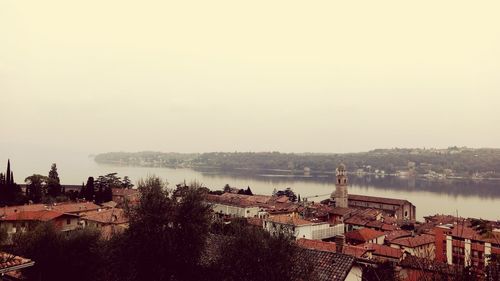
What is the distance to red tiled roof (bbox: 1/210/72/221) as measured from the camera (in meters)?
29.9

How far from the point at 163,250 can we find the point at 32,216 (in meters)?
21.1

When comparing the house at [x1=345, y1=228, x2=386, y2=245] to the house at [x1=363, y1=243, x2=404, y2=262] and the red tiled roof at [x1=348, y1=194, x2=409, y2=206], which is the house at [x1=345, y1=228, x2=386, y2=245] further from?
the red tiled roof at [x1=348, y1=194, x2=409, y2=206]

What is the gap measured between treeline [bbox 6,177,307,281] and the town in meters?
0.24

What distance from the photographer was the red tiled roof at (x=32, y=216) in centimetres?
2989

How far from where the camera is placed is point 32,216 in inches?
1200

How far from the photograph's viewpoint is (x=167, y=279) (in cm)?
1374

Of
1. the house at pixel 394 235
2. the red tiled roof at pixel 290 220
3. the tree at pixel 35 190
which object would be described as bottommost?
the house at pixel 394 235

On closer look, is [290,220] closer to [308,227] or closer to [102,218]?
[308,227]

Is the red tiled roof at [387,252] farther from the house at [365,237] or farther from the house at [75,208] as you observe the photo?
the house at [75,208]

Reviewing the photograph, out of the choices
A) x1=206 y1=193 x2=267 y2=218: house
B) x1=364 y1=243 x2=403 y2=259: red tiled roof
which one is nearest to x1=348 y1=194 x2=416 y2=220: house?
x1=206 y1=193 x2=267 y2=218: house

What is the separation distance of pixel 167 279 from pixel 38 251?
233 inches

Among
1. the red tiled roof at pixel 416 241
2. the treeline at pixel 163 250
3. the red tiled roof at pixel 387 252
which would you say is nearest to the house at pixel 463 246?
the red tiled roof at pixel 416 241

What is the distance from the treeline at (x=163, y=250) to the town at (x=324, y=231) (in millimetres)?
236

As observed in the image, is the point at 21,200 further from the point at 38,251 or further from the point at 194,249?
the point at 194,249
